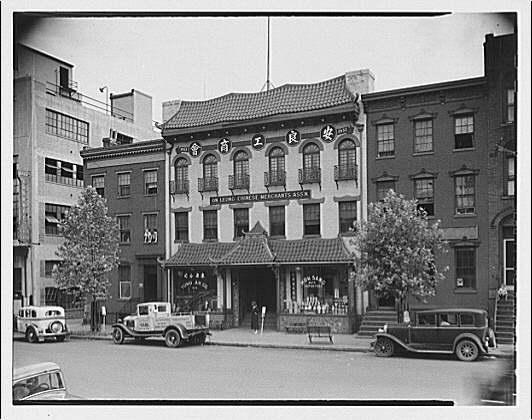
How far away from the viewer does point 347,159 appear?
9.74 meters

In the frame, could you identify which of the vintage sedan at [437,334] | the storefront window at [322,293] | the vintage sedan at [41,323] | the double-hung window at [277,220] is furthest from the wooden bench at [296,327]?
the vintage sedan at [41,323]

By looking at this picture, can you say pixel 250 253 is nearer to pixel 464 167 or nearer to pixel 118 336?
pixel 118 336

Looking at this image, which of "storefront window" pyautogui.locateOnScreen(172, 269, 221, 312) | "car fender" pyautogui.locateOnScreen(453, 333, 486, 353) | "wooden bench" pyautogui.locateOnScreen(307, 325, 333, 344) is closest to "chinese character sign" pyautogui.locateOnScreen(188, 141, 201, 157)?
"storefront window" pyautogui.locateOnScreen(172, 269, 221, 312)

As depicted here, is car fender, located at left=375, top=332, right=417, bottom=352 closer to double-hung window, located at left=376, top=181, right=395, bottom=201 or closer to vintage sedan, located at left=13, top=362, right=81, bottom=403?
double-hung window, located at left=376, top=181, right=395, bottom=201

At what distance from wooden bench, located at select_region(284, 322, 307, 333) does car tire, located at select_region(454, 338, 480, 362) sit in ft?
7.51

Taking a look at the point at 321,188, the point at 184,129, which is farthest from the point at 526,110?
the point at 184,129

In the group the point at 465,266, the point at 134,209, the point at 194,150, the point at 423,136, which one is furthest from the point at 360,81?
the point at 134,209

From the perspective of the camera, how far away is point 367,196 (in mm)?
9453

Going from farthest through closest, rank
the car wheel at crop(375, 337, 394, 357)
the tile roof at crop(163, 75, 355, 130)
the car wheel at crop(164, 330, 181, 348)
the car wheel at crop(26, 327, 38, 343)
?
the car wheel at crop(164, 330, 181, 348) < the tile roof at crop(163, 75, 355, 130) < the car wheel at crop(375, 337, 394, 357) < the car wheel at crop(26, 327, 38, 343)

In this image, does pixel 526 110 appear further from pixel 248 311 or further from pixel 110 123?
pixel 110 123

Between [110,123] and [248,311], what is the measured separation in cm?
360

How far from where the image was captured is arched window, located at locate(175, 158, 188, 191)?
9805 millimetres

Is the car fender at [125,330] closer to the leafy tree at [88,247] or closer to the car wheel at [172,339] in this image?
the leafy tree at [88,247]

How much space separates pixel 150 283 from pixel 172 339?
94 centimetres
